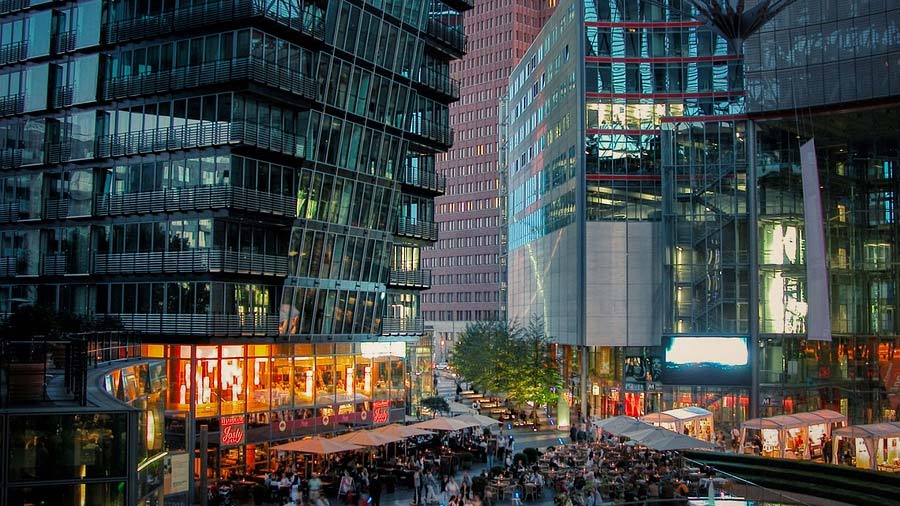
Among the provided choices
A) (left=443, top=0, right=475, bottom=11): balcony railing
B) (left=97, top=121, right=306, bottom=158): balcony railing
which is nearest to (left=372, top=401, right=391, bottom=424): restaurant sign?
(left=97, top=121, right=306, bottom=158): balcony railing

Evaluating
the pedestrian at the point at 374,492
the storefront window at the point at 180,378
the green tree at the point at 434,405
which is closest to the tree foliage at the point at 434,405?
the green tree at the point at 434,405

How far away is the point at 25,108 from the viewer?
55.0 m

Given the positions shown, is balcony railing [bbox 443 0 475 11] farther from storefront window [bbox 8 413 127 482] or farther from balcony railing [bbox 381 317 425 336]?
storefront window [bbox 8 413 127 482]

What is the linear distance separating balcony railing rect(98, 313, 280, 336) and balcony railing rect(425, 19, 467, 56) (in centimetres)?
2212

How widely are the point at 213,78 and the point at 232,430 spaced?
16.9 m

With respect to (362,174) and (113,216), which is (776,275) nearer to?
(362,174)

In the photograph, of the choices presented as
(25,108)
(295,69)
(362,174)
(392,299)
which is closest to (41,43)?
(25,108)

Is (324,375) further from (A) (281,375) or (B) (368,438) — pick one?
(B) (368,438)

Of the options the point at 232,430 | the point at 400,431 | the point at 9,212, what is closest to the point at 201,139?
the point at 232,430

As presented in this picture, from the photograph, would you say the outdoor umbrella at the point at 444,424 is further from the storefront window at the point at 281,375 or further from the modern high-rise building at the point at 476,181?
the modern high-rise building at the point at 476,181

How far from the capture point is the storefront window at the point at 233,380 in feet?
157

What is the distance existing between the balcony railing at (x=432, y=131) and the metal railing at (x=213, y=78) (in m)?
10.9

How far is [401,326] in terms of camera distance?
6100 cm

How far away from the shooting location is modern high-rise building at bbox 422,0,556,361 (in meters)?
177
